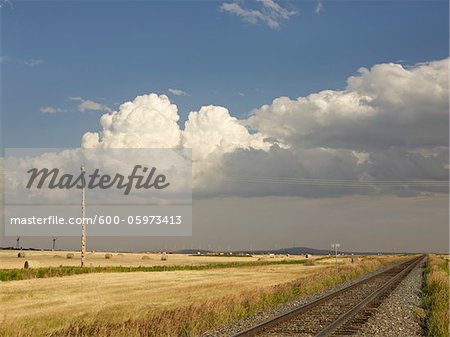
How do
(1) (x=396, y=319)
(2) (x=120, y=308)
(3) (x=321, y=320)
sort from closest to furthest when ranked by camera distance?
(3) (x=321, y=320) < (1) (x=396, y=319) < (2) (x=120, y=308)

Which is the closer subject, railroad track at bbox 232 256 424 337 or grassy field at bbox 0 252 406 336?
railroad track at bbox 232 256 424 337

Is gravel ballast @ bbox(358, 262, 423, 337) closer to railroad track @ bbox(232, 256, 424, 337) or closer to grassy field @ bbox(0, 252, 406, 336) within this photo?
railroad track @ bbox(232, 256, 424, 337)

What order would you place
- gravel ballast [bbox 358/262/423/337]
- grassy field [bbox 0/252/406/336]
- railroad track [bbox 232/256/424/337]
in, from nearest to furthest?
1. railroad track [bbox 232/256/424/337]
2. grassy field [bbox 0/252/406/336]
3. gravel ballast [bbox 358/262/423/337]

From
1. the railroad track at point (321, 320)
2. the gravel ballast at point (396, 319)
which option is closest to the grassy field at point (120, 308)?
the railroad track at point (321, 320)

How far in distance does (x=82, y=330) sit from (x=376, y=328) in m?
9.33

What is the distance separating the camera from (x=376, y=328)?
1672cm

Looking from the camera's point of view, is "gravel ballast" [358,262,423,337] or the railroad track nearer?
the railroad track

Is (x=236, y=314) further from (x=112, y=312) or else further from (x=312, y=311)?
(x=112, y=312)

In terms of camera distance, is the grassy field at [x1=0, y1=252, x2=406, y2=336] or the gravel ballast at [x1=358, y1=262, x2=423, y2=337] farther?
the gravel ballast at [x1=358, y1=262, x2=423, y2=337]

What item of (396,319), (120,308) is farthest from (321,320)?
(120,308)

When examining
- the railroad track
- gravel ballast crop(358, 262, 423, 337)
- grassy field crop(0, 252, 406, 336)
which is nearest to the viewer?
the railroad track

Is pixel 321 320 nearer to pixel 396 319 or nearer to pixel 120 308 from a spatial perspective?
pixel 396 319

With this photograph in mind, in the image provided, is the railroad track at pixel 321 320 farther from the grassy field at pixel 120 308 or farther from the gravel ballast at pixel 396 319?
the grassy field at pixel 120 308

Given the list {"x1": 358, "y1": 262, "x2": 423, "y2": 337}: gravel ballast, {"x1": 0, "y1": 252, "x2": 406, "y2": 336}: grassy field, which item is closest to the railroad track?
{"x1": 358, "y1": 262, "x2": 423, "y2": 337}: gravel ballast
